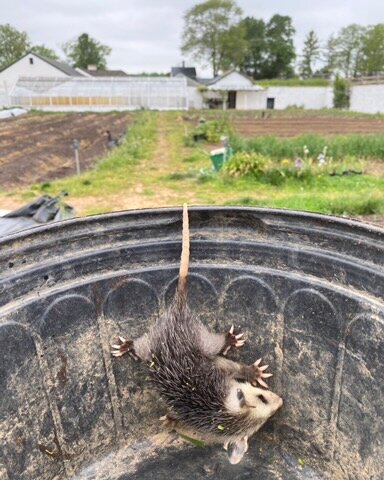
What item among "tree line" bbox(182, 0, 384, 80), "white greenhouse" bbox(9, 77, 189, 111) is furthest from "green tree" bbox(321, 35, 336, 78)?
"white greenhouse" bbox(9, 77, 189, 111)

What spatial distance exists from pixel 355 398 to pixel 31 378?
1.36m

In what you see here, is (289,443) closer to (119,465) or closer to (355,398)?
(355,398)

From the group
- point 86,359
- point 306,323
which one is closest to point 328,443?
point 306,323

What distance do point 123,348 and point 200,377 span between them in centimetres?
42

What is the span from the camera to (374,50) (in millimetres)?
52312

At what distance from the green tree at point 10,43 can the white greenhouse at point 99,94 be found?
82.4ft

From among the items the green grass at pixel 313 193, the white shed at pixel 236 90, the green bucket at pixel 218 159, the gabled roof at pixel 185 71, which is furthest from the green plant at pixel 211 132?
the gabled roof at pixel 185 71

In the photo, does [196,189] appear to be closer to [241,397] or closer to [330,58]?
[241,397]

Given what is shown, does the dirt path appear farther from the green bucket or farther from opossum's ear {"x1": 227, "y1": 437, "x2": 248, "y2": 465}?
opossum's ear {"x1": 227, "y1": 437, "x2": 248, "y2": 465}

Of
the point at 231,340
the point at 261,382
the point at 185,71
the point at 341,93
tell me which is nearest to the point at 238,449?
the point at 261,382

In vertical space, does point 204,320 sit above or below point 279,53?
below

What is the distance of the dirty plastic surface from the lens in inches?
67.0

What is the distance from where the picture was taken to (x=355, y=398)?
69.2 inches

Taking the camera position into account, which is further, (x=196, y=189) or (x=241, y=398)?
(x=196, y=189)
